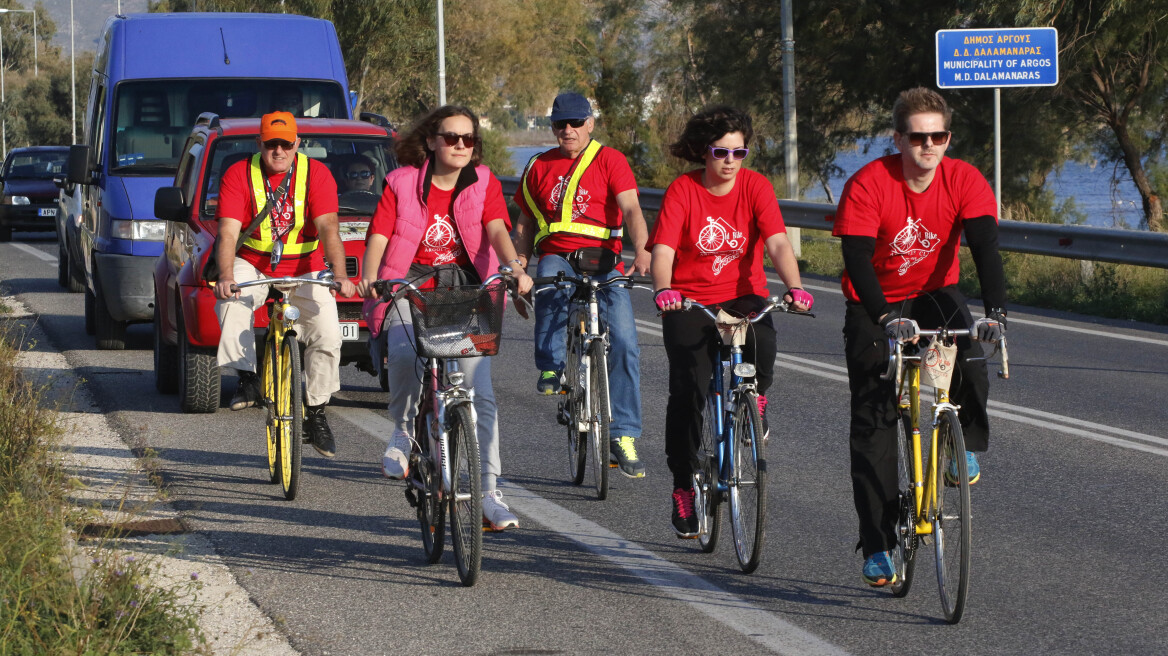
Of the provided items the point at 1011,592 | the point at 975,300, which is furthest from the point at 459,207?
the point at 975,300

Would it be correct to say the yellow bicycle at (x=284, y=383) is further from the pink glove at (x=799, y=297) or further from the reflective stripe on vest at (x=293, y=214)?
the pink glove at (x=799, y=297)

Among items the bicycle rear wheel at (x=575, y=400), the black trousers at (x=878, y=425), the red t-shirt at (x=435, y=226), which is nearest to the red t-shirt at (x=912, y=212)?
the black trousers at (x=878, y=425)

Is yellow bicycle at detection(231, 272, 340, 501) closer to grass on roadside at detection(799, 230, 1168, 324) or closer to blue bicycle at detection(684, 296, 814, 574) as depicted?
blue bicycle at detection(684, 296, 814, 574)

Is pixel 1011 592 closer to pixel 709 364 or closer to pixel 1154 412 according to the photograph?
pixel 709 364

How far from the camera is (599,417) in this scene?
7.33 m

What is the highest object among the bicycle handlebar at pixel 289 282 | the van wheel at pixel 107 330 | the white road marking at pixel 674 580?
the bicycle handlebar at pixel 289 282

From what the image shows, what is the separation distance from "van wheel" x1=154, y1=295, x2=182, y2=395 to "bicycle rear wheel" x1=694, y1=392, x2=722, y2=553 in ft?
17.2

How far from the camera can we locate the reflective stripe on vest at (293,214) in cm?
765

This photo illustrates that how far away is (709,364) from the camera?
20.6 ft

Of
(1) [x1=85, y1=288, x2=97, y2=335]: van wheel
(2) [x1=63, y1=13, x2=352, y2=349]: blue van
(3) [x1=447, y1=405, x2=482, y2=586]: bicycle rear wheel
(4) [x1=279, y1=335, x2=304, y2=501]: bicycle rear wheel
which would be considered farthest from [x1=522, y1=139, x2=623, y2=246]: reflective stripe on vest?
(1) [x1=85, y1=288, x2=97, y2=335]: van wheel

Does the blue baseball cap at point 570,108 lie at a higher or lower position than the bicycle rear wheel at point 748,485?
higher

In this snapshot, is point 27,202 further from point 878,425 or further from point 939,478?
point 939,478

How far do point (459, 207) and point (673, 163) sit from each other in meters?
31.0

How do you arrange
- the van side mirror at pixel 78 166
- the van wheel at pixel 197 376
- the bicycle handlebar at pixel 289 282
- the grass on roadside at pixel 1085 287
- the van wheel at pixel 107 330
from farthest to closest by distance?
1. the grass on roadside at pixel 1085 287
2. the van wheel at pixel 107 330
3. the van side mirror at pixel 78 166
4. the van wheel at pixel 197 376
5. the bicycle handlebar at pixel 289 282
